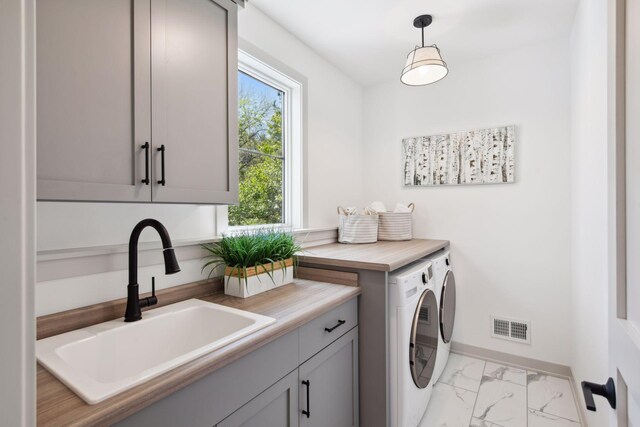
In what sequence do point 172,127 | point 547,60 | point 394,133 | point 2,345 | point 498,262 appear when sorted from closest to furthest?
point 2,345
point 172,127
point 547,60
point 498,262
point 394,133

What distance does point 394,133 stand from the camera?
9.73ft

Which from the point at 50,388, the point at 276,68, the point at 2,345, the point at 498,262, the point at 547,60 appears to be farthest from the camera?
the point at 498,262

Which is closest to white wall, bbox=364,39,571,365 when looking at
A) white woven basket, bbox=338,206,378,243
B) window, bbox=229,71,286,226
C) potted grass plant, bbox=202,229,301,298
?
white woven basket, bbox=338,206,378,243

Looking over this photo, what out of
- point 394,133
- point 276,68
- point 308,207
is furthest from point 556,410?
point 276,68

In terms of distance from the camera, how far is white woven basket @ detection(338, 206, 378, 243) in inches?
97.0

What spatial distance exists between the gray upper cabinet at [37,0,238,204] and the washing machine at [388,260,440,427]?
0.96 metres

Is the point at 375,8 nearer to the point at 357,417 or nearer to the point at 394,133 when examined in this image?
the point at 394,133

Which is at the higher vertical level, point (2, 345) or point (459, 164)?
point (459, 164)

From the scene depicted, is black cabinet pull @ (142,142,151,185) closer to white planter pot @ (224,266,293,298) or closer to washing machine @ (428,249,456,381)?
white planter pot @ (224,266,293,298)

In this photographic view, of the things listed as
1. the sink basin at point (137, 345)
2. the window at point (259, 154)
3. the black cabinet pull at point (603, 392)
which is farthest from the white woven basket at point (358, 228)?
the black cabinet pull at point (603, 392)

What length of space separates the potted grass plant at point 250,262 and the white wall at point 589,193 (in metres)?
1.39

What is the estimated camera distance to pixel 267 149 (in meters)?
2.19

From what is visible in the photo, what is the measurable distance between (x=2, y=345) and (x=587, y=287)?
217 cm

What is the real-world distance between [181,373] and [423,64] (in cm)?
202
